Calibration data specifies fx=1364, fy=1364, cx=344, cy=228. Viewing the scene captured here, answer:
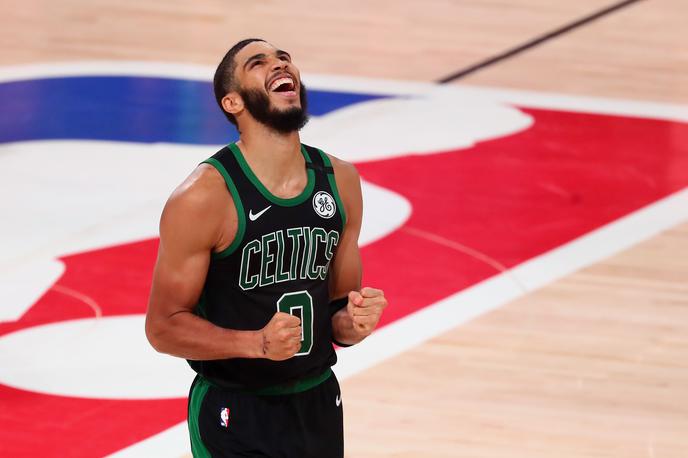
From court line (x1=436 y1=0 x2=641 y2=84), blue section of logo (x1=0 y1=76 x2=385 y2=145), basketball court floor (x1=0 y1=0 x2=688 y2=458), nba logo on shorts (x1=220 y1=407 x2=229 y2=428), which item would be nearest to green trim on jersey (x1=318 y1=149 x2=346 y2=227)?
nba logo on shorts (x1=220 y1=407 x2=229 y2=428)

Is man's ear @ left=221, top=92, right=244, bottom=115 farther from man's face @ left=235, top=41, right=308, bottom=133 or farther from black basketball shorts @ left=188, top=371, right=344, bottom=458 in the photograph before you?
black basketball shorts @ left=188, top=371, right=344, bottom=458

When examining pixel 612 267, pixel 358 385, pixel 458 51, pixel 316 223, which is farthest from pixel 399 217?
pixel 316 223

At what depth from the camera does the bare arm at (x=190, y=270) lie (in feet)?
9.98

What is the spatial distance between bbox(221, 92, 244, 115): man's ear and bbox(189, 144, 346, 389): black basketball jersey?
0.33 ft

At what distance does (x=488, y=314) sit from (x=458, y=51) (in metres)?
4.12

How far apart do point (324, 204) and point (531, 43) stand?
690cm

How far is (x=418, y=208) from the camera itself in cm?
695

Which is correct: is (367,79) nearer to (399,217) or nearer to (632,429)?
(399,217)

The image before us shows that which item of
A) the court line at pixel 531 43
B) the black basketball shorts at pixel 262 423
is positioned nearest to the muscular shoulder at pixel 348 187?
the black basketball shorts at pixel 262 423

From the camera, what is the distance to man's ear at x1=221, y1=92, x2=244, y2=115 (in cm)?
311

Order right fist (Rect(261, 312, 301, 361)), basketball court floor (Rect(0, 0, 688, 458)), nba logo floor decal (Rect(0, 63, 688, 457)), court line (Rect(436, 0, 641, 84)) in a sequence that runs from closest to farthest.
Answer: right fist (Rect(261, 312, 301, 361)) → basketball court floor (Rect(0, 0, 688, 458)) → nba logo floor decal (Rect(0, 63, 688, 457)) → court line (Rect(436, 0, 641, 84))

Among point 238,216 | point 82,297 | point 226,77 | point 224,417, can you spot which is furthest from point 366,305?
point 82,297

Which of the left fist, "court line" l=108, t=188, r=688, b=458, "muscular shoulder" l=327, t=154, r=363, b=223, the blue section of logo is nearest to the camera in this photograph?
the left fist

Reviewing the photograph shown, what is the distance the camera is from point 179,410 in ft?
16.2
